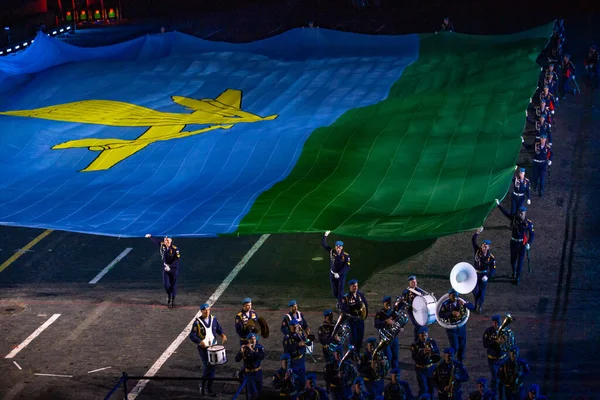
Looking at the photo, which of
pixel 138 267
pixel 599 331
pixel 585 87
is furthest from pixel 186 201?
pixel 585 87

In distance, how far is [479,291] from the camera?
2680 cm

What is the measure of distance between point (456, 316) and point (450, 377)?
2854 mm

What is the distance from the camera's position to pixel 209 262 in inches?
1249

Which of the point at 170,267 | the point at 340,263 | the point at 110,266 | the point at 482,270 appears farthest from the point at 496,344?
the point at 110,266

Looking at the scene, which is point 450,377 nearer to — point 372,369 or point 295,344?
point 372,369

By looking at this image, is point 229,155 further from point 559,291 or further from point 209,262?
point 559,291

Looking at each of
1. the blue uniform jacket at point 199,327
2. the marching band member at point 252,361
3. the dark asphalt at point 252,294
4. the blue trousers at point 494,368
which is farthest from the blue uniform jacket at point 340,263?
the blue trousers at point 494,368

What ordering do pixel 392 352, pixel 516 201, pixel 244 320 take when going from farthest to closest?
1. pixel 516 201
2. pixel 244 320
3. pixel 392 352

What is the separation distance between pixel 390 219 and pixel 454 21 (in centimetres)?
4001

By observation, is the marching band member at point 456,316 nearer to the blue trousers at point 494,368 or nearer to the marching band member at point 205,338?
the blue trousers at point 494,368

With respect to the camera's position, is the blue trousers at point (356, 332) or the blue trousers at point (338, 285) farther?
the blue trousers at point (338, 285)

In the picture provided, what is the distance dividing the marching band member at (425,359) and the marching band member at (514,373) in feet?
5.16

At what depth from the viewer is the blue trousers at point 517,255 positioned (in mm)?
28469

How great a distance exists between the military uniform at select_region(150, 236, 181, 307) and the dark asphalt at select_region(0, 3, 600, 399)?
22.4 inches
